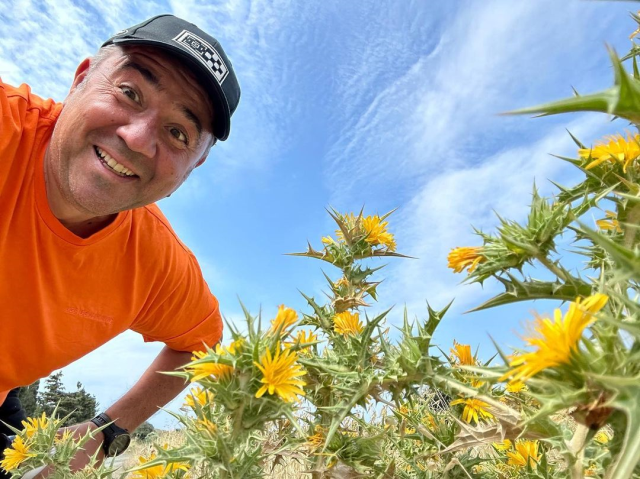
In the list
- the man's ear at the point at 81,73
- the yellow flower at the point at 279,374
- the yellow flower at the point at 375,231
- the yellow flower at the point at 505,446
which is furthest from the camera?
the man's ear at the point at 81,73

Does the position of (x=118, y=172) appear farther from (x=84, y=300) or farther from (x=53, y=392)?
(x=53, y=392)

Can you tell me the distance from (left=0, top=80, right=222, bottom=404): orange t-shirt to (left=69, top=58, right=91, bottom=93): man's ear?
0.74 feet

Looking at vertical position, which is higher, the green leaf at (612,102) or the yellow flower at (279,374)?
the green leaf at (612,102)

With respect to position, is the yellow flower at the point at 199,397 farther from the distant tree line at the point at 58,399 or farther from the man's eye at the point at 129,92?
the distant tree line at the point at 58,399

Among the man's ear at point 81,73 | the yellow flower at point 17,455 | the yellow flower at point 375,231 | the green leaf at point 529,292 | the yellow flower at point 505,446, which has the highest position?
the man's ear at point 81,73

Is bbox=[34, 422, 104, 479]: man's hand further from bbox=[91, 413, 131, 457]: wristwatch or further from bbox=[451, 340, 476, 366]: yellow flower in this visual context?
bbox=[451, 340, 476, 366]: yellow flower

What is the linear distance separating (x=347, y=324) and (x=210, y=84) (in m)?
1.95

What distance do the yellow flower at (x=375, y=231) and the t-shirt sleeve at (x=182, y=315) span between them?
207cm

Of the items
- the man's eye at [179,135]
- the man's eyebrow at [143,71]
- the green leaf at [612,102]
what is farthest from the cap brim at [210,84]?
the green leaf at [612,102]

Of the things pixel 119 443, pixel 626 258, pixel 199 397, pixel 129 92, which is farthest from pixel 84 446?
pixel 626 258

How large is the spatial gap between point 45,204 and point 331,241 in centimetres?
191

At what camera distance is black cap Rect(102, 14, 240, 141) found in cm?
251

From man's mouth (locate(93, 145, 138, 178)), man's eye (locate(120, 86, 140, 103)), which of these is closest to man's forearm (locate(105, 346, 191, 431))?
man's mouth (locate(93, 145, 138, 178))

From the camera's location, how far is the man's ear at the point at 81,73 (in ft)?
9.02
